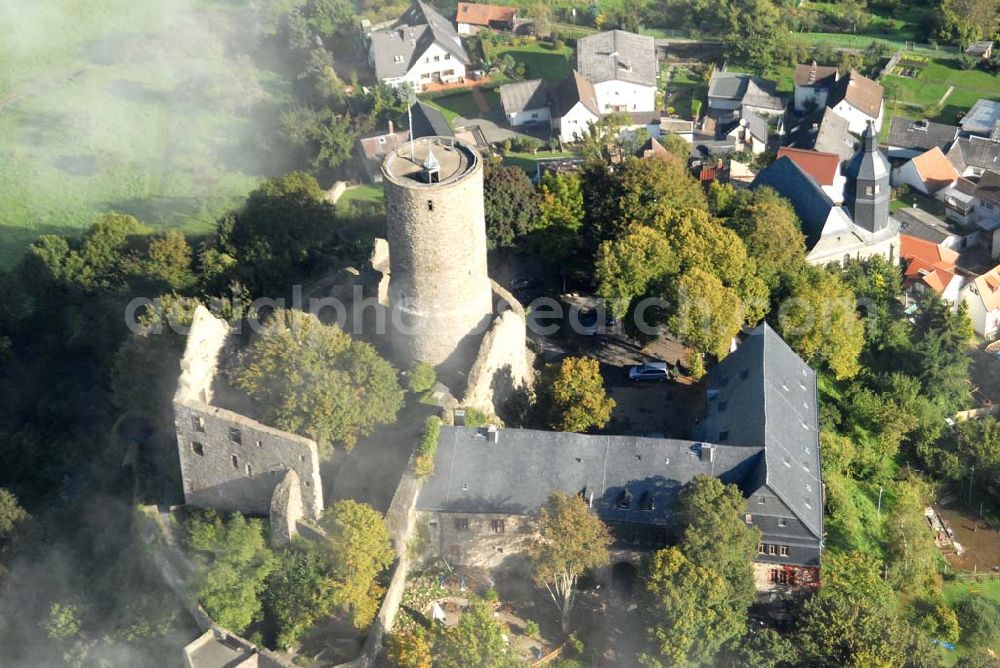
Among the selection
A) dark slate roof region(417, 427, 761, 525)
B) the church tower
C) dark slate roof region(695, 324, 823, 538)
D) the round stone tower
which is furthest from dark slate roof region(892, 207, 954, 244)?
the round stone tower

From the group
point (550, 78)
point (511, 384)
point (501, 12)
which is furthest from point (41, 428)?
point (501, 12)

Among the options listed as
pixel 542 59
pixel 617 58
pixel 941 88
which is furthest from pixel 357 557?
pixel 941 88

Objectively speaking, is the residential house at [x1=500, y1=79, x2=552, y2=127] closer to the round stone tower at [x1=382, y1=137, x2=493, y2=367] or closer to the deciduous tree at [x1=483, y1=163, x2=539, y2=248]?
the deciduous tree at [x1=483, y1=163, x2=539, y2=248]

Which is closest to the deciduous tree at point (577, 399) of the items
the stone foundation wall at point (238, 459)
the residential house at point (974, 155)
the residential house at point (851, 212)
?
the stone foundation wall at point (238, 459)

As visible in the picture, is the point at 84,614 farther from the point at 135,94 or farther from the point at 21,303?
the point at 135,94

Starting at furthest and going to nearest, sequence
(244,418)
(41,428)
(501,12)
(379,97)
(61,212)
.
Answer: (501,12)
(379,97)
(61,212)
(41,428)
(244,418)

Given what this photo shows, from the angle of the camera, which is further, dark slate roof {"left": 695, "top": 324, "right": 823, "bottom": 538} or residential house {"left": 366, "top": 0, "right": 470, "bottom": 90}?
residential house {"left": 366, "top": 0, "right": 470, "bottom": 90}
